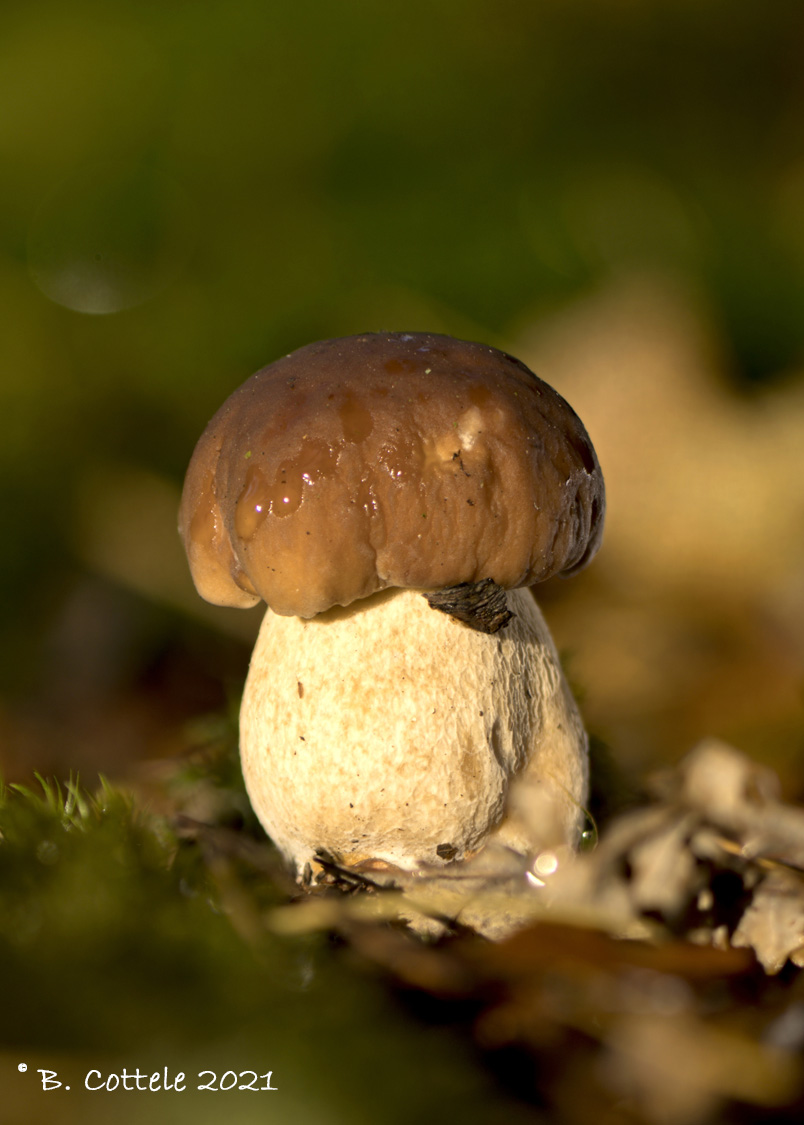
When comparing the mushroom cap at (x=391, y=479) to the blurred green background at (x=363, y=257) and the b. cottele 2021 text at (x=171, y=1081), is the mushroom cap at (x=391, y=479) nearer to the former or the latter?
the b. cottele 2021 text at (x=171, y=1081)

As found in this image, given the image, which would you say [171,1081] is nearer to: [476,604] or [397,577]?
[397,577]

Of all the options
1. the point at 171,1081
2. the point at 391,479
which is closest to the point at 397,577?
the point at 391,479

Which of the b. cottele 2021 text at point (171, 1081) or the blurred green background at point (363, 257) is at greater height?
the blurred green background at point (363, 257)

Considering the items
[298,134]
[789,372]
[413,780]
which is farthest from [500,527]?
[298,134]

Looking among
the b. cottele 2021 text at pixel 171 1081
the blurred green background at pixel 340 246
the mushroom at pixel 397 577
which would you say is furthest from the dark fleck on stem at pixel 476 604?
the blurred green background at pixel 340 246

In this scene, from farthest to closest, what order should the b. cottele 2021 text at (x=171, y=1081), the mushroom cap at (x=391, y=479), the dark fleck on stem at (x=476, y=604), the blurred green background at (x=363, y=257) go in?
the blurred green background at (x=363, y=257), the dark fleck on stem at (x=476, y=604), the mushroom cap at (x=391, y=479), the b. cottele 2021 text at (x=171, y=1081)

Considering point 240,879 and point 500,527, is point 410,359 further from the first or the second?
point 240,879

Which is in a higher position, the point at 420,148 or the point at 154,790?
the point at 420,148

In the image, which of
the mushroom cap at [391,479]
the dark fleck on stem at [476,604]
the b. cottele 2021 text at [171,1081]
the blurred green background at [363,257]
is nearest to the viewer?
the b. cottele 2021 text at [171,1081]
